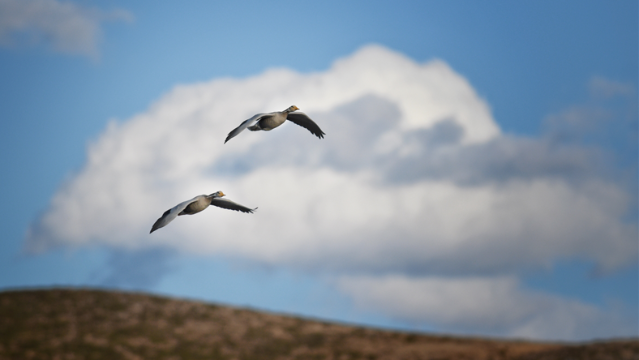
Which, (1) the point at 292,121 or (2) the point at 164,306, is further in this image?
(2) the point at 164,306

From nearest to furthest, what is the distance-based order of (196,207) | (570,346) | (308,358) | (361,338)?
(196,207) < (570,346) < (308,358) < (361,338)

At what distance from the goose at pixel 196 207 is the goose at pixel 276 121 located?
5.34 feet

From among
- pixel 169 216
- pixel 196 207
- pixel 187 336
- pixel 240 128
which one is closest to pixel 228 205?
pixel 196 207

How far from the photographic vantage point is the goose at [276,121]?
42.7 ft

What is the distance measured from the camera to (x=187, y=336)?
45.6 m

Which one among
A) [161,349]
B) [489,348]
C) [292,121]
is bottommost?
[161,349]

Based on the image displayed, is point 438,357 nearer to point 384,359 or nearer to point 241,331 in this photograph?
point 384,359

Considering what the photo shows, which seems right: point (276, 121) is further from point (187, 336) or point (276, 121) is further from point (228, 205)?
point (187, 336)

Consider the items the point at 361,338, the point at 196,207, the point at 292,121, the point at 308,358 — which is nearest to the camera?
the point at 196,207

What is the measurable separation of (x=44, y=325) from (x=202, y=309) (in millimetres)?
11103

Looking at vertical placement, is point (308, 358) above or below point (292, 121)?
below

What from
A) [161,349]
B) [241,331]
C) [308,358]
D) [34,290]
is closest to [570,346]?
[308,358]

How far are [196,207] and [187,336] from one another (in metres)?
34.3

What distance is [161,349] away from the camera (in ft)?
143
